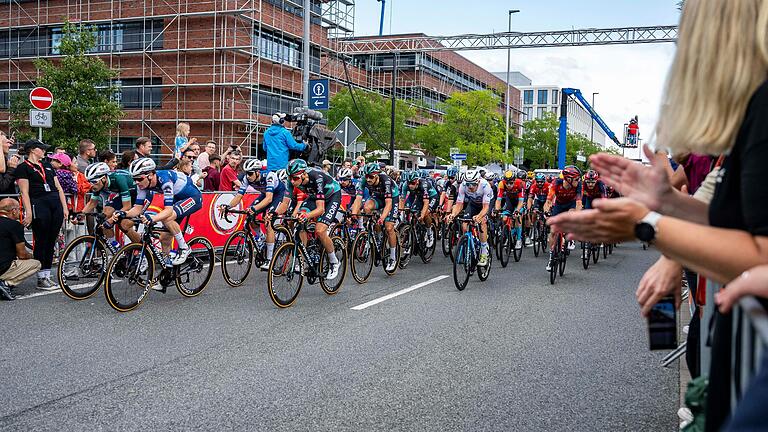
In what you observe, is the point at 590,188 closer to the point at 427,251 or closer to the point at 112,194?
the point at 427,251

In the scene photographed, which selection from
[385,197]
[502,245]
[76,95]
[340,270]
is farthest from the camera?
[76,95]

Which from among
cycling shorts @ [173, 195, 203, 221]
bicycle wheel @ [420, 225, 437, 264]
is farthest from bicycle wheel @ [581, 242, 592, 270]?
cycling shorts @ [173, 195, 203, 221]

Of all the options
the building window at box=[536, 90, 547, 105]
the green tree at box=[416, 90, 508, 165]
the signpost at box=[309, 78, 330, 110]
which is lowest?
the signpost at box=[309, 78, 330, 110]

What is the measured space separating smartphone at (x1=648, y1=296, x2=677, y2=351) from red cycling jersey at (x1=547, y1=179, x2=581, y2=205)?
11940mm

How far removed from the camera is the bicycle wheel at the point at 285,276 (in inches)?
347

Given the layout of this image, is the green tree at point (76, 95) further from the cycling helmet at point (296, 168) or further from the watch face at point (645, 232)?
the watch face at point (645, 232)

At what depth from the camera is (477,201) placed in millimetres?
12859

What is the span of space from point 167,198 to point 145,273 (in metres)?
0.98

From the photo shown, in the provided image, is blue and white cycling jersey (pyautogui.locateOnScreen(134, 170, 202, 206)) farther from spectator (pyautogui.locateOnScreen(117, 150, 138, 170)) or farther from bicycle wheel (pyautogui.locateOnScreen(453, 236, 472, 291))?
bicycle wheel (pyautogui.locateOnScreen(453, 236, 472, 291))

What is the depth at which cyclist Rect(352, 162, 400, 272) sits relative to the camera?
→ 12.1 metres

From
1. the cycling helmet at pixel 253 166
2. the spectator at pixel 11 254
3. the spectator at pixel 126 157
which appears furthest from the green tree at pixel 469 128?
the spectator at pixel 11 254

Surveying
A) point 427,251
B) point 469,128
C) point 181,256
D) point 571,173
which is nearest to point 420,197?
point 427,251

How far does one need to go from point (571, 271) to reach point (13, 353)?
10.4m

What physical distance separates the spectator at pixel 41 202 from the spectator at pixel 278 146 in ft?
14.6
